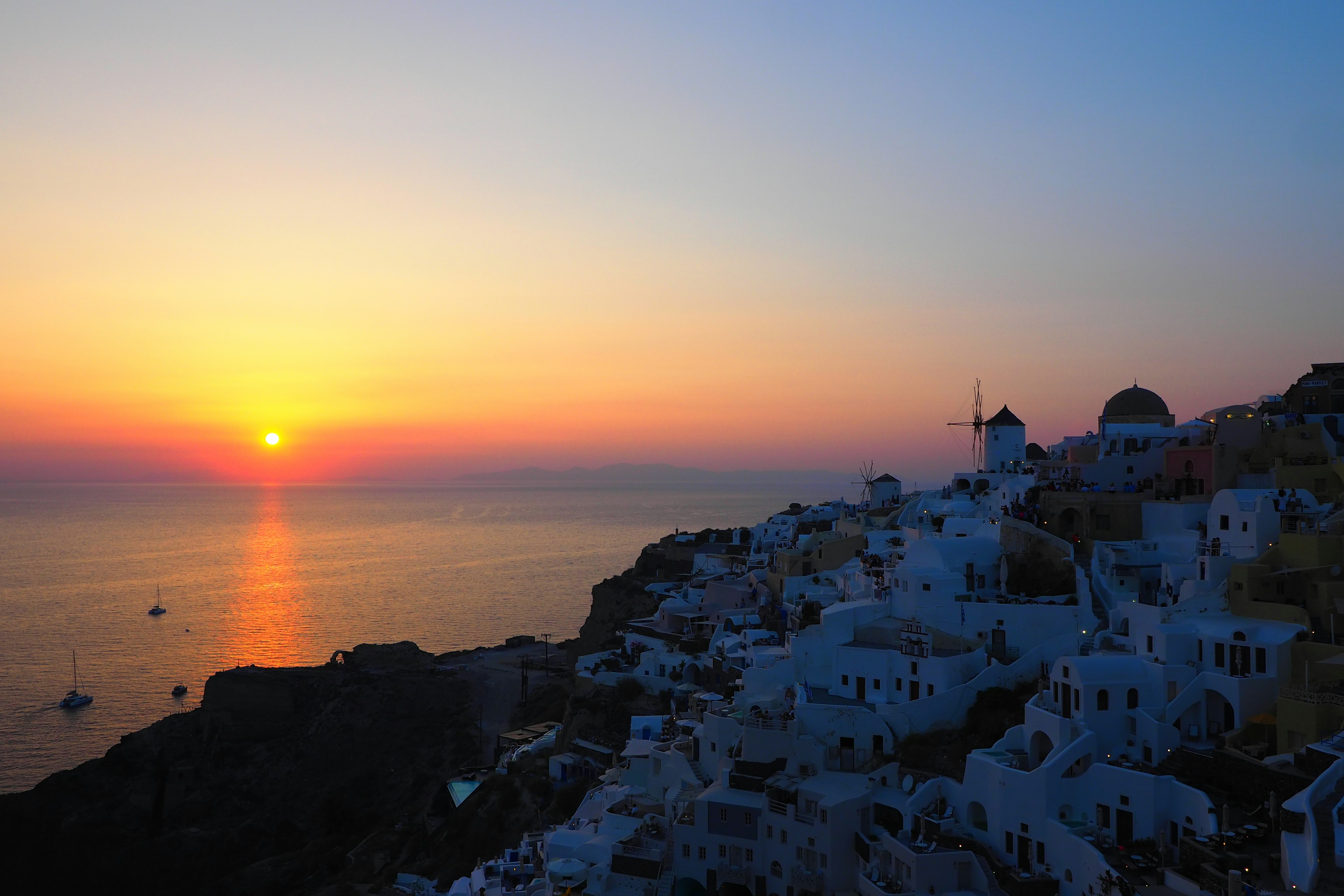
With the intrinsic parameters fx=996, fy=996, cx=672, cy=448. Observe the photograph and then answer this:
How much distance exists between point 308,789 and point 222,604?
52.9 m

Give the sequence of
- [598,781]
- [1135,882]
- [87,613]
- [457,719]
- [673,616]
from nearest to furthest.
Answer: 1. [1135,882]
2. [598,781]
3. [673,616]
4. [457,719]
5. [87,613]

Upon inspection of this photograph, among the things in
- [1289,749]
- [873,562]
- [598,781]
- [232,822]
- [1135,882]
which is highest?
[873,562]

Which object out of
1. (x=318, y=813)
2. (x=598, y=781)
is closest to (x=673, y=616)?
(x=598, y=781)

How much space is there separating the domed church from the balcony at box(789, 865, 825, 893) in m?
22.4

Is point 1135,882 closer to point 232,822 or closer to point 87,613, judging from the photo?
point 232,822

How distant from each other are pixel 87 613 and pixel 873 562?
71.1 metres

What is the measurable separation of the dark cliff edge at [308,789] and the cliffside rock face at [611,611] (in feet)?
0.43

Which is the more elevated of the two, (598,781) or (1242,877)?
(1242,877)

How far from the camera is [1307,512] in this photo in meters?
23.0

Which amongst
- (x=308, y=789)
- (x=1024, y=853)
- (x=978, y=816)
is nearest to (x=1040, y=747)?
(x=978, y=816)

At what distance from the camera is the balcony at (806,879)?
20203mm

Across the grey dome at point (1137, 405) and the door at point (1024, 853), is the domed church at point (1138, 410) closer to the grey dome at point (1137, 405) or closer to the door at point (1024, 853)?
the grey dome at point (1137, 405)

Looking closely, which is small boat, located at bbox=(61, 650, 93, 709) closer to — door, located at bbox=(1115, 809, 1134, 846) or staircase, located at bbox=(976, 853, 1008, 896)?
staircase, located at bbox=(976, 853, 1008, 896)

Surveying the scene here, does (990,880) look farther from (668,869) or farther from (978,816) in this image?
(668,869)
